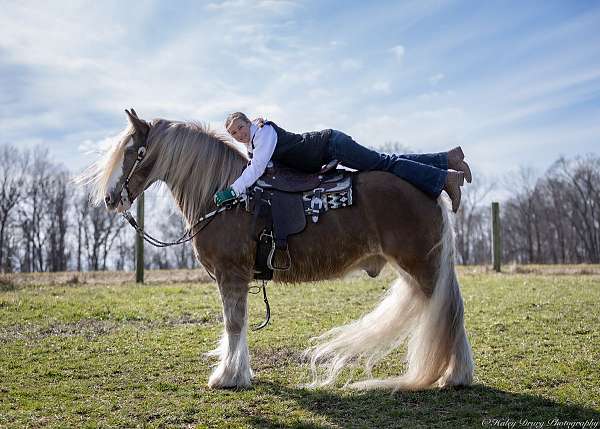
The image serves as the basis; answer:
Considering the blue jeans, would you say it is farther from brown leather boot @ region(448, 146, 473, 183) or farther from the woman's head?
the woman's head

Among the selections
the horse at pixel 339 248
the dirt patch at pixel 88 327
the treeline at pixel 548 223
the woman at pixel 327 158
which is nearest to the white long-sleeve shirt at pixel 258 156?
the woman at pixel 327 158

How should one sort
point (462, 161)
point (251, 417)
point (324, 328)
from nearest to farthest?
point (251, 417), point (462, 161), point (324, 328)

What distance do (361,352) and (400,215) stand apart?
156cm

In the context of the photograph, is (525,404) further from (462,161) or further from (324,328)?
(324,328)

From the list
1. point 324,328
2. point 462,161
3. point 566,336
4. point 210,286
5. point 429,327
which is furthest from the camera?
point 210,286

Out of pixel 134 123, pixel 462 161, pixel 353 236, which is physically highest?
pixel 134 123

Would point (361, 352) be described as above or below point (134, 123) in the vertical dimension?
below

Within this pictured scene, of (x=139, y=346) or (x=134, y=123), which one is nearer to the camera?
(x=134, y=123)

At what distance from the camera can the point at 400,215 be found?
18.2 feet

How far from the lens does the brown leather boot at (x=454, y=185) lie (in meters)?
5.65

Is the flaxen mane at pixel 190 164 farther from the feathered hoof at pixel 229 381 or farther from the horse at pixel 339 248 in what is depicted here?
the feathered hoof at pixel 229 381

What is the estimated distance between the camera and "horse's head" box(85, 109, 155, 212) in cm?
595

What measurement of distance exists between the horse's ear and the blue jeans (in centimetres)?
208

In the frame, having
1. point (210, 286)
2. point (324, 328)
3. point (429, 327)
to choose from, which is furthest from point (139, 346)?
point (210, 286)
